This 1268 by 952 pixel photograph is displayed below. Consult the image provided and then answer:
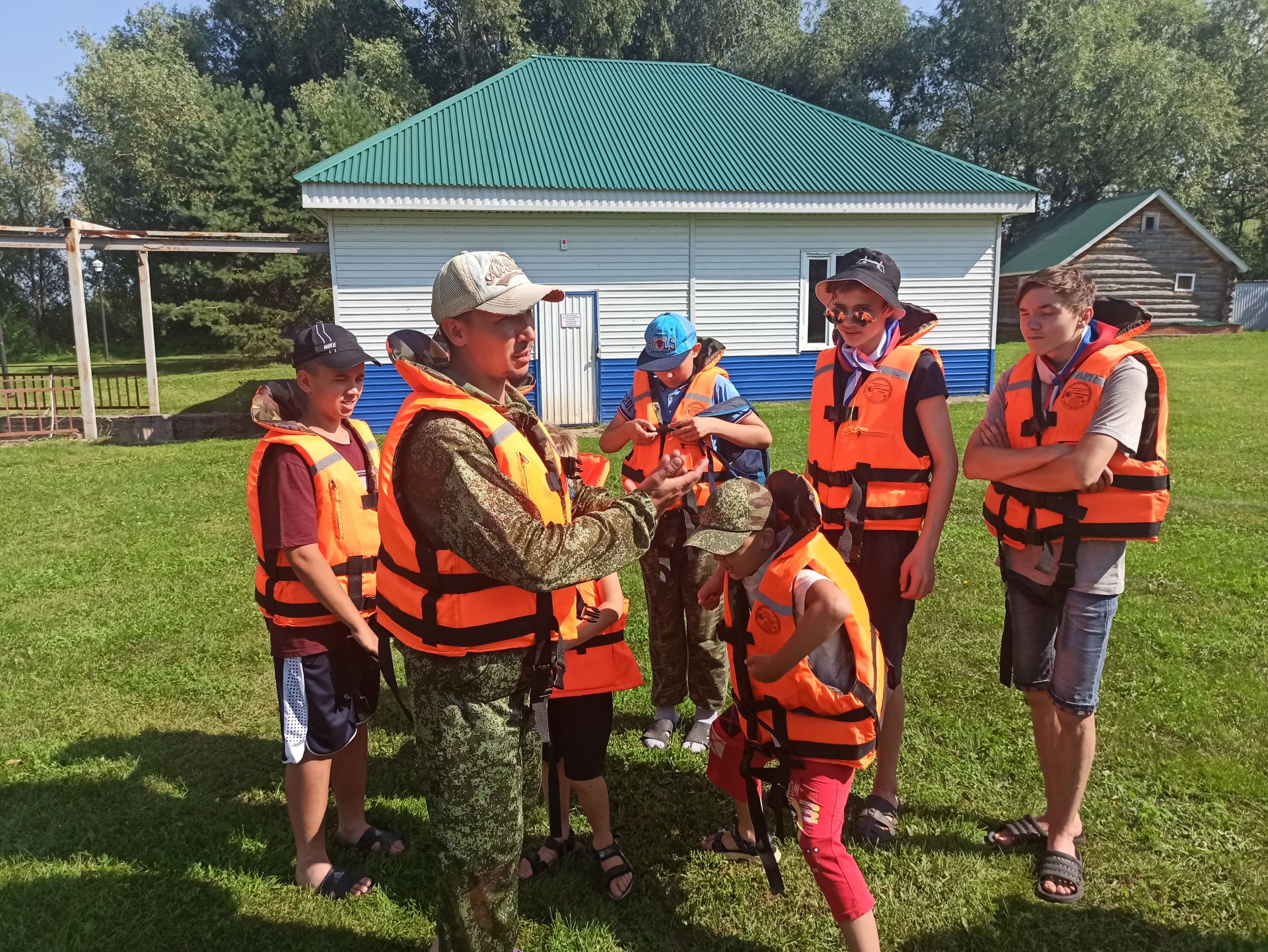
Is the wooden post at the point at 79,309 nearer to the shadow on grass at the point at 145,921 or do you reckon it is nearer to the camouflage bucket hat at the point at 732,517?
the shadow on grass at the point at 145,921

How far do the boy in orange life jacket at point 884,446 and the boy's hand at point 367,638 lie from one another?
1.93m

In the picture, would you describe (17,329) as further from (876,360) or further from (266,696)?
(876,360)

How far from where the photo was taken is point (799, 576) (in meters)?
2.78

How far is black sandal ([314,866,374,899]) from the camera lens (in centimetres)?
346

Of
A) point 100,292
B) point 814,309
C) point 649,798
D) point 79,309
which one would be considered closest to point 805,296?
point 814,309

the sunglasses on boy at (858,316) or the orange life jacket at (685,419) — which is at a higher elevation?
the sunglasses on boy at (858,316)

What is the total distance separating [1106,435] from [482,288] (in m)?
2.28

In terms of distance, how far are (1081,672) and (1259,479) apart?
872 centimetres

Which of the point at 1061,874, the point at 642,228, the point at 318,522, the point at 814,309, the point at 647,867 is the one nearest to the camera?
the point at 318,522

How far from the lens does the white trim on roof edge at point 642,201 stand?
14.4m

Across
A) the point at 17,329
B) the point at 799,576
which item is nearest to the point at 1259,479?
the point at 799,576

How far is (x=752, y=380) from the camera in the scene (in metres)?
17.2

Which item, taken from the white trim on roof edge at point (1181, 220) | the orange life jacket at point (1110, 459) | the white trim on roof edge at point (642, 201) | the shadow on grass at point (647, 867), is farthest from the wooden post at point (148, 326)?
the white trim on roof edge at point (1181, 220)

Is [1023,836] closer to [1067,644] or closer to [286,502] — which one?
[1067,644]
